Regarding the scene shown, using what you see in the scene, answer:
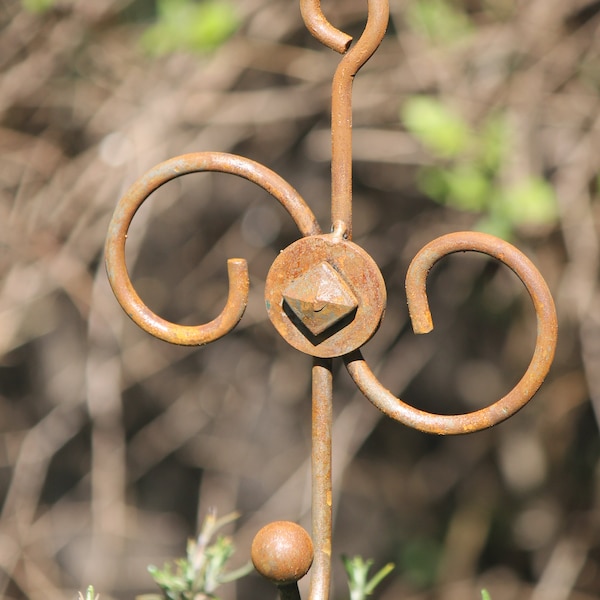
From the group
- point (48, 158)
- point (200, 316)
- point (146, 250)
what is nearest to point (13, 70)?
point (48, 158)

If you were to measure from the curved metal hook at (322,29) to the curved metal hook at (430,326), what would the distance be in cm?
15

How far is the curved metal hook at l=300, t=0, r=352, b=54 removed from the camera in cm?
53

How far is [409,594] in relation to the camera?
1826 millimetres

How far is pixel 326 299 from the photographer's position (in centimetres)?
49

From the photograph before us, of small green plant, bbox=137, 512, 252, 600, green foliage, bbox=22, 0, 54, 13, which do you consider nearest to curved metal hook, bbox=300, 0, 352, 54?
small green plant, bbox=137, 512, 252, 600

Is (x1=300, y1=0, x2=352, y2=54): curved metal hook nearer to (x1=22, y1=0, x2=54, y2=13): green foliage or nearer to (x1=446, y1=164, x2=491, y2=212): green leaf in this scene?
(x1=446, y1=164, x2=491, y2=212): green leaf

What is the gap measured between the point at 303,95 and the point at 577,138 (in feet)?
Result: 1.75

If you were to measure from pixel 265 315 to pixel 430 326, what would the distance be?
1183 millimetres

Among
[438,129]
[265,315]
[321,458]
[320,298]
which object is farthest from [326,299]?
[265,315]

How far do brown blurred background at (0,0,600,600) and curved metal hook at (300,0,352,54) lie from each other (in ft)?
2.95

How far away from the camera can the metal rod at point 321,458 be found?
528mm

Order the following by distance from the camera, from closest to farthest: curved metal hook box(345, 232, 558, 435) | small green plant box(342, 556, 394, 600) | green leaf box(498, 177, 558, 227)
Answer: curved metal hook box(345, 232, 558, 435) → small green plant box(342, 556, 394, 600) → green leaf box(498, 177, 558, 227)

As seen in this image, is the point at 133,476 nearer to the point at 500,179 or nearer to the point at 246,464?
the point at 246,464

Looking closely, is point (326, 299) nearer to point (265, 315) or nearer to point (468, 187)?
point (468, 187)
